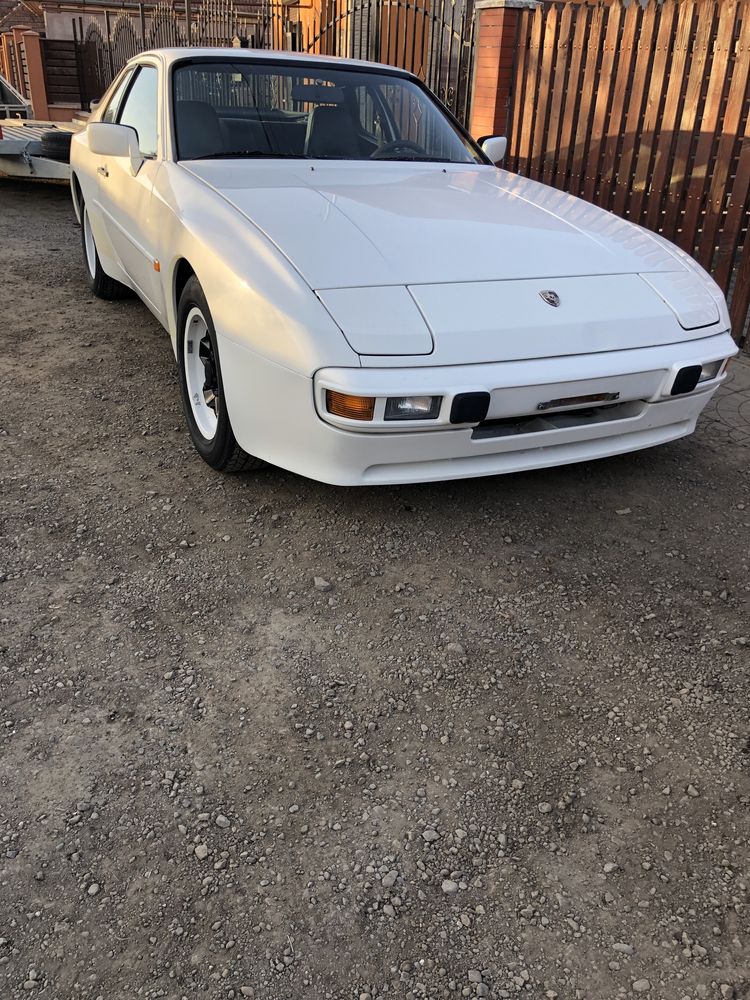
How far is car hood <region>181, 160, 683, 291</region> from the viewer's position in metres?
3.02

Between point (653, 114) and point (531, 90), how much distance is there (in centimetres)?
157

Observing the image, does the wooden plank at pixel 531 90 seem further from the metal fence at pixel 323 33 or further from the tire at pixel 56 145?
the tire at pixel 56 145

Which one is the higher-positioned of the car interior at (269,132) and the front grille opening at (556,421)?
the car interior at (269,132)

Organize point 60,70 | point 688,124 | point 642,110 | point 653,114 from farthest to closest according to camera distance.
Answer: point 60,70 → point 642,110 → point 653,114 → point 688,124

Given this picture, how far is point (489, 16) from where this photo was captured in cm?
743

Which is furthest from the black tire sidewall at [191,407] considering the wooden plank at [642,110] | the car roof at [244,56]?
the wooden plank at [642,110]

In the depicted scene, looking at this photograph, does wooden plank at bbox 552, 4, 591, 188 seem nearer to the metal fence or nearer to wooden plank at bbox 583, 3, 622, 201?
wooden plank at bbox 583, 3, 622, 201

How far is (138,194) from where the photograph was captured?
4.24 m

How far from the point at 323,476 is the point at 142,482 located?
983mm

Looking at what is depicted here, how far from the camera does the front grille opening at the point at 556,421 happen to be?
9.81 ft

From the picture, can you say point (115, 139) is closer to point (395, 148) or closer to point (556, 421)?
point (395, 148)

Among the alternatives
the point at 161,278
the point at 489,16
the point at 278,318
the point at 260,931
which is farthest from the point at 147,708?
the point at 489,16

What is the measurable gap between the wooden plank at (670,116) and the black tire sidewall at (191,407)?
13.3 feet

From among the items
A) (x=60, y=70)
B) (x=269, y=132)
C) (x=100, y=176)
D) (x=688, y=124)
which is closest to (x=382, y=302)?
(x=269, y=132)
